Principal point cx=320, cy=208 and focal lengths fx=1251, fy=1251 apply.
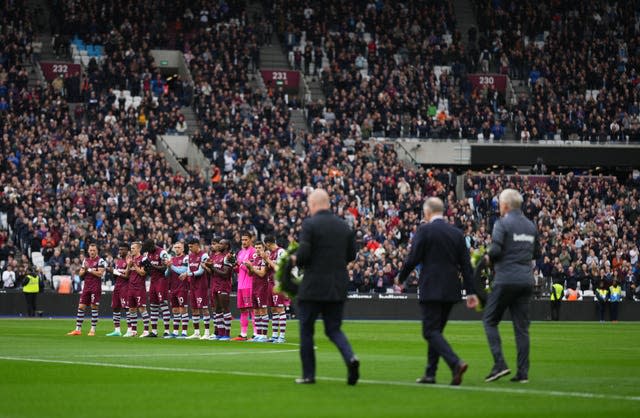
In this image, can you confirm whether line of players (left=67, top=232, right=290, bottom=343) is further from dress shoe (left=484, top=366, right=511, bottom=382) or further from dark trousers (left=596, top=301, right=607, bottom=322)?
dark trousers (left=596, top=301, right=607, bottom=322)

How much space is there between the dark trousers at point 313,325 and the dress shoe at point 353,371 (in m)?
0.06

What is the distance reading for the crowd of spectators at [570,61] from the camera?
63.4 metres

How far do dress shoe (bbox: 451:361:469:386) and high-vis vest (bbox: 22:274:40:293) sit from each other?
30923mm

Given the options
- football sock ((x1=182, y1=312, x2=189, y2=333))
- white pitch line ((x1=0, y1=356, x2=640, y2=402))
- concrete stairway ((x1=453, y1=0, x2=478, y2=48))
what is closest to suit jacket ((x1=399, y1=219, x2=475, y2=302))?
white pitch line ((x1=0, y1=356, x2=640, y2=402))

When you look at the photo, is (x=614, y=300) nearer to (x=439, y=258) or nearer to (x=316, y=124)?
(x=316, y=124)

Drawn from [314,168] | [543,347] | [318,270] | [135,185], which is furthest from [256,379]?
[314,168]

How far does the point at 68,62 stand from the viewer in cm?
6056

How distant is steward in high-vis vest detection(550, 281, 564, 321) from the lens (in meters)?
47.8

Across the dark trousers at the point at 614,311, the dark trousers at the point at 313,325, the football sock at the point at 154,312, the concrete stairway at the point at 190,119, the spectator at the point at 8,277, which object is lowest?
the dark trousers at the point at 614,311

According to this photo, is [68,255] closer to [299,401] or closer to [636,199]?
[636,199]

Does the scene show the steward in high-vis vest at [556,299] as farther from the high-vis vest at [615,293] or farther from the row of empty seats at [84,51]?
the row of empty seats at [84,51]

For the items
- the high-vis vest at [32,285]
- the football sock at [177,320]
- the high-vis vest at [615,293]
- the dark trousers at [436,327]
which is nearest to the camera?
the dark trousers at [436,327]

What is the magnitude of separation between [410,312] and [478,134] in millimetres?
17730

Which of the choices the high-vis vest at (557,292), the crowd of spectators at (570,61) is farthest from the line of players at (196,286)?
the crowd of spectators at (570,61)
